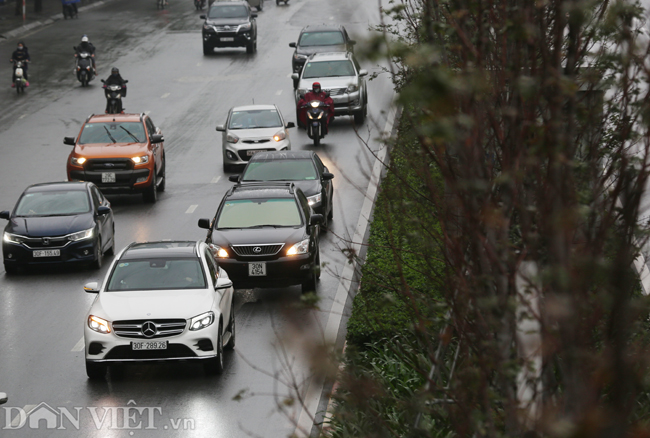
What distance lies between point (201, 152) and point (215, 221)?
14.4 meters

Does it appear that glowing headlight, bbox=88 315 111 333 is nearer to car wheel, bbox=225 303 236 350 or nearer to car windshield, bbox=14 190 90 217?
car wheel, bbox=225 303 236 350

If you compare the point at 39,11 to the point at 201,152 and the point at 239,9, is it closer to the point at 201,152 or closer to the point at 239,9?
the point at 239,9

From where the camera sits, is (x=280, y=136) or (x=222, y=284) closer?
(x=222, y=284)

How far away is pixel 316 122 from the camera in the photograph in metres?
30.9

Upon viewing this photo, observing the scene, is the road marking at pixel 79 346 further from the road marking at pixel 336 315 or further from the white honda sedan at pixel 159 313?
the road marking at pixel 336 315

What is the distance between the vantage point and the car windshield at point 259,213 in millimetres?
17469

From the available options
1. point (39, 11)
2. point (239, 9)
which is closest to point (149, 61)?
point (239, 9)

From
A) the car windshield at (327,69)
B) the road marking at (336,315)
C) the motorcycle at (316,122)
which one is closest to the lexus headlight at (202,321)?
the road marking at (336,315)

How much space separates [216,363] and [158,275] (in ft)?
5.04

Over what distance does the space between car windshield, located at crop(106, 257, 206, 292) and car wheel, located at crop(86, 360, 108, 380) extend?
1078mm

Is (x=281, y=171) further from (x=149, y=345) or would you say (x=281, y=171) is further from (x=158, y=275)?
(x=149, y=345)

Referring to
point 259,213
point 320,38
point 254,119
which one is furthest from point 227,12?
point 259,213

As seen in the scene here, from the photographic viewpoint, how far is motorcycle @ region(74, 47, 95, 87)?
41.6m

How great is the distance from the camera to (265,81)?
4259 centimetres
